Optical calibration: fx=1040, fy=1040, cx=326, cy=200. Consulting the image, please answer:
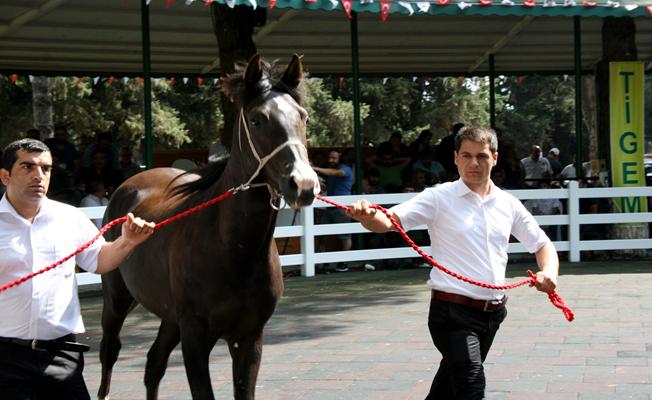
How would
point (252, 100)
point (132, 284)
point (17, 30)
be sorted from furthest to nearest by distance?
1. point (17, 30)
2. point (132, 284)
3. point (252, 100)

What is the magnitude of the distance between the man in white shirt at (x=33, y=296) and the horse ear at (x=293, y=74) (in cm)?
163

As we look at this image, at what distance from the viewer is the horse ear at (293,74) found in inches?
226

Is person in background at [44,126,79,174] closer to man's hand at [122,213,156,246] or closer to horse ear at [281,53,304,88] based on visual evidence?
horse ear at [281,53,304,88]

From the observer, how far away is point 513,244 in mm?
15914

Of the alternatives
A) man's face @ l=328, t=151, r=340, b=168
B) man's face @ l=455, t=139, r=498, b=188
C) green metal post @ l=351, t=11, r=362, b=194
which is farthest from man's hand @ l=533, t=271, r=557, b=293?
green metal post @ l=351, t=11, r=362, b=194

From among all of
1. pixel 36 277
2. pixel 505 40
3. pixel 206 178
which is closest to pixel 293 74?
pixel 206 178

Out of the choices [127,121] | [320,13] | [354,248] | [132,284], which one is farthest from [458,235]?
[127,121]

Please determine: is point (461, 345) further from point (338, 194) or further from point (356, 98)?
point (356, 98)

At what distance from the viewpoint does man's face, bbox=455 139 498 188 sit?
5.16 metres

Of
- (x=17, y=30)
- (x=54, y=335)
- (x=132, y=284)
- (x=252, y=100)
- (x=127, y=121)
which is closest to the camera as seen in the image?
(x=54, y=335)

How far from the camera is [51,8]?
16.1m

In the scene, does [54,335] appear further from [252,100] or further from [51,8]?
[51,8]

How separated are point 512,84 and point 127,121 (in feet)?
80.6

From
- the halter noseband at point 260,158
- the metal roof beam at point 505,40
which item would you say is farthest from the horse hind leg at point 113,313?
the metal roof beam at point 505,40
